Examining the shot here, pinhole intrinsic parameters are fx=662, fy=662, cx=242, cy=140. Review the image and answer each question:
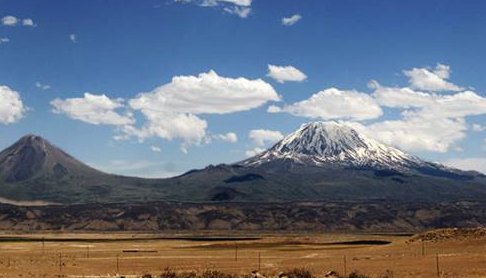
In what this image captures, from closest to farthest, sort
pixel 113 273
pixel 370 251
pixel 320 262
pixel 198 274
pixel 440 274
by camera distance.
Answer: pixel 440 274, pixel 198 274, pixel 113 273, pixel 320 262, pixel 370 251

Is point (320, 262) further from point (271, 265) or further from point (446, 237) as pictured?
point (446, 237)

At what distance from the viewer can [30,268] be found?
66.9 metres

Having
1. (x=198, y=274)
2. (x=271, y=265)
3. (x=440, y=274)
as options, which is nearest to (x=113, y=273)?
(x=198, y=274)

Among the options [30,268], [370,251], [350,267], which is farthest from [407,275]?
[30,268]

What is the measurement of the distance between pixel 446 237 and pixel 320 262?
79.9 ft

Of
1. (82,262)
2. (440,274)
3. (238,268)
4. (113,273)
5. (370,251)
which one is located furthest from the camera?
(370,251)

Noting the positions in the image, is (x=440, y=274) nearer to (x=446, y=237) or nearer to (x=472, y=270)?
(x=472, y=270)

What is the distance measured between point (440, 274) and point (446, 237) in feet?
123

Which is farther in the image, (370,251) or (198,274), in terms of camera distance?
(370,251)

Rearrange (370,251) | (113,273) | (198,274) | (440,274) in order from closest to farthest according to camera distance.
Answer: (440,274)
(198,274)
(113,273)
(370,251)

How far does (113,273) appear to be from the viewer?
61531mm

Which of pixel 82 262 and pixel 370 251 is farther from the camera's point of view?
pixel 370 251

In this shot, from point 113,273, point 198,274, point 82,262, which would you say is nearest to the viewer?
point 198,274

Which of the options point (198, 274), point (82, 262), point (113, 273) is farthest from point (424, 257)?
point (82, 262)
